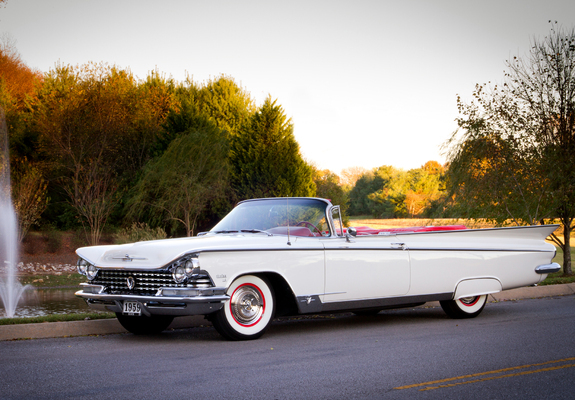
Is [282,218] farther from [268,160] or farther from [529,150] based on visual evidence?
[268,160]

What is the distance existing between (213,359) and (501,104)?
13.8m

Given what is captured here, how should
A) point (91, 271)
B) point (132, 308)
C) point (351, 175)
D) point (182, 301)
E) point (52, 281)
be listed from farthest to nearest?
point (351, 175), point (52, 281), point (91, 271), point (132, 308), point (182, 301)

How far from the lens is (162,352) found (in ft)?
19.3

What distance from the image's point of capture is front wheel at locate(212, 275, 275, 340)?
629 cm

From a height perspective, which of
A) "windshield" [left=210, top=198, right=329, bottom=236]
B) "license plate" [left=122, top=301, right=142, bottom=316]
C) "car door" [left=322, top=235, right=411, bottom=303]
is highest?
"windshield" [left=210, top=198, right=329, bottom=236]

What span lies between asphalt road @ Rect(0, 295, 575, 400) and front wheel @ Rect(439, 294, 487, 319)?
23.9 inches

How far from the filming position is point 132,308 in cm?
617

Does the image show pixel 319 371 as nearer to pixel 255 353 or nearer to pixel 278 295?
pixel 255 353

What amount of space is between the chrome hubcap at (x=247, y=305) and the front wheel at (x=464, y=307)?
3283 mm

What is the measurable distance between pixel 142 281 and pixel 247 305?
3.93ft

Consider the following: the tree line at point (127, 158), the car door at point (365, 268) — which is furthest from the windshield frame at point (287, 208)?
the tree line at point (127, 158)

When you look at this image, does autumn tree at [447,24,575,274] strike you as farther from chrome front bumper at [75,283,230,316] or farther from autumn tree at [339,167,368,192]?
autumn tree at [339,167,368,192]

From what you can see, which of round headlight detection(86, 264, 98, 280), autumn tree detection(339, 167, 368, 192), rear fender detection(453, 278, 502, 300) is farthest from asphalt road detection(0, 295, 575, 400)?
autumn tree detection(339, 167, 368, 192)

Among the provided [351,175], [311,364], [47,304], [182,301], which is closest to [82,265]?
[182,301]
